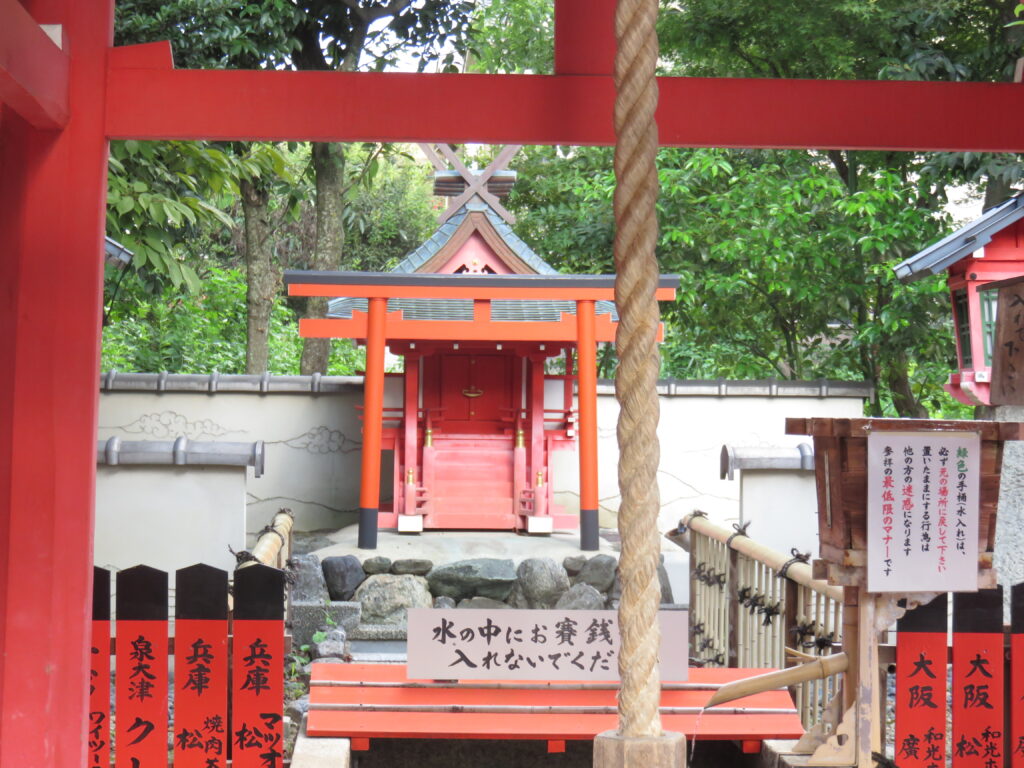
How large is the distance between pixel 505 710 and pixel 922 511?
4.64 feet

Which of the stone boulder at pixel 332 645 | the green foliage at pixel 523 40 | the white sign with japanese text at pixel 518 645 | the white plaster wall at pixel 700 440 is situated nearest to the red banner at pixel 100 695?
the white sign with japanese text at pixel 518 645

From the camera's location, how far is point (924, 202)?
34.8ft

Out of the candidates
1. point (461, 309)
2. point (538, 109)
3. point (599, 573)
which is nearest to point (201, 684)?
point (538, 109)

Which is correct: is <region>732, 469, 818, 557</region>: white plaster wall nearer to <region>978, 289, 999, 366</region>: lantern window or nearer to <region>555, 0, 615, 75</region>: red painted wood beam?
<region>978, 289, 999, 366</region>: lantern window

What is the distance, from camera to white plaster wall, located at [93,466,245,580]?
22.5ft

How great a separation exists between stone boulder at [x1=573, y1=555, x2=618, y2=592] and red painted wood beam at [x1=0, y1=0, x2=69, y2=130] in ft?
21.9

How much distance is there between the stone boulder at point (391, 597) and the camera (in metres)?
7.97

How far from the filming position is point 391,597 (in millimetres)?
8078

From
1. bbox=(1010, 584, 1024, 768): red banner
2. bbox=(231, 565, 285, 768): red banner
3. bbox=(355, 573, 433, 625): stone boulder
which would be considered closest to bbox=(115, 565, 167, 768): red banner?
bbox=(231, 565, 285, 768): red banner

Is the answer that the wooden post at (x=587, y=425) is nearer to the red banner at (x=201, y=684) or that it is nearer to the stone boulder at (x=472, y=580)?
the stone boulder at (x=472, y=580)

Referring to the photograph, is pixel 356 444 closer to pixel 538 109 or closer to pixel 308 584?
pixel 308 584

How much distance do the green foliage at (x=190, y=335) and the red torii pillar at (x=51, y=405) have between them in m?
10.7

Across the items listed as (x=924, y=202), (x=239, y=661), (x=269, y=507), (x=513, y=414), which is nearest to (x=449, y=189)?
(x=513, y=414)

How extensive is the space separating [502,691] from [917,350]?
8436 millimetres
